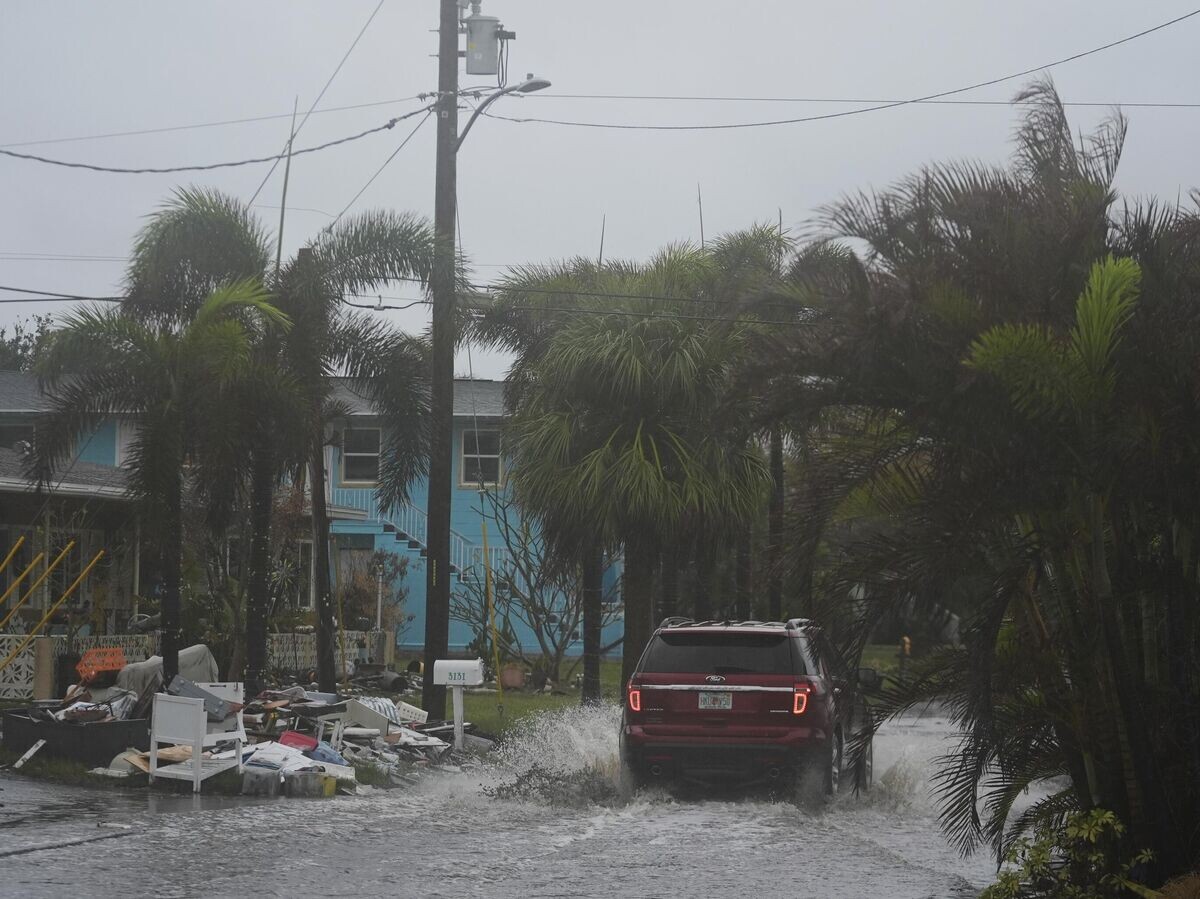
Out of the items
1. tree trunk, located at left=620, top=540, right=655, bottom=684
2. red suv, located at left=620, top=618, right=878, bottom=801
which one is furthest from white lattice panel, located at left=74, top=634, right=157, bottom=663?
red suv, located at left=620, top=618, right=878, bottom=801

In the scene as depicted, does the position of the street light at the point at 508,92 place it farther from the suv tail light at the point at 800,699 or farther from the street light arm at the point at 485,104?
the suv tail light at the point at 800,699

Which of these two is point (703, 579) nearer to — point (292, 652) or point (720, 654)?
point (292, 652)

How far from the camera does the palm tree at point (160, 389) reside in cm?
1844

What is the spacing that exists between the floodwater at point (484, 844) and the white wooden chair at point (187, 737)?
32cm

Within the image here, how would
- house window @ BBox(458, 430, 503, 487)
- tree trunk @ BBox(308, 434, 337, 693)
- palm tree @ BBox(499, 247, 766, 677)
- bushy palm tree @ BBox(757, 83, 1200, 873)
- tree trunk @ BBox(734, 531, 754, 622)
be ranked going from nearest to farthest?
bushy palm tree @ BBox(757, 83, 1200, 873)
palm tree @ BBox(499, 247, 766, 677)
tree trunk @ BBox(308, 434, 337, 693)
tree trunk @ BBox(734, 531, 754, 622)
house window @ BBox(458, 430, 503, 487)

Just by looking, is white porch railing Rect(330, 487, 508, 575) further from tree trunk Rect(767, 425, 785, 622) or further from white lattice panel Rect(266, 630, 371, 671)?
tree trunk Rect(767, 425, 785, 622)

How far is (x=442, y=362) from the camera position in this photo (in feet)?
66.2

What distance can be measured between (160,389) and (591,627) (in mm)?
7501

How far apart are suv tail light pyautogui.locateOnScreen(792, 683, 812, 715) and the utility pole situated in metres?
6.77

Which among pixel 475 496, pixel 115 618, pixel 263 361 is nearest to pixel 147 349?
pixel 263 361

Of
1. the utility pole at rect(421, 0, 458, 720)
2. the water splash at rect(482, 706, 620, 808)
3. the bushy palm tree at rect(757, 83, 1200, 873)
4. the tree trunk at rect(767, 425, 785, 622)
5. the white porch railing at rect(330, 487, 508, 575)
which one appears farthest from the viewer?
the white porch railing at rect(330, 487, 508, 575)

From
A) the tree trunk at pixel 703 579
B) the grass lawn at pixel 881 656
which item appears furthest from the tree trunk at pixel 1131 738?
the grass lawn at pixel 881 656

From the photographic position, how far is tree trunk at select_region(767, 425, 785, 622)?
29.7 feet

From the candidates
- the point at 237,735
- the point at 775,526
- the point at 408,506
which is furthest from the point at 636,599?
the point at 408,506
